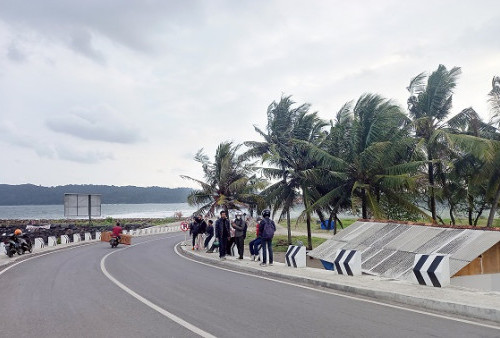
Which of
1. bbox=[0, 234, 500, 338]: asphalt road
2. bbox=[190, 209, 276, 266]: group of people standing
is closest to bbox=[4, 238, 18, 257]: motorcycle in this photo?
→ bbox=[190, 209, 276, 266]: group of people standing

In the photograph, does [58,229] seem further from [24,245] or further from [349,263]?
[349,263]

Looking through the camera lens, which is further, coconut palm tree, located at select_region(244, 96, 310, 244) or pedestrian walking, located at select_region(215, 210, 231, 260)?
coconut palm tree, located at select_region(244, 96, 310, 244)

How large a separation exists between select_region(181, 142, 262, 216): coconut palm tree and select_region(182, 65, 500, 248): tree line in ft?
0.20

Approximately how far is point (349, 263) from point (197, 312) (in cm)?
563

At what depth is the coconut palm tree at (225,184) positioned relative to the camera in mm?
28781


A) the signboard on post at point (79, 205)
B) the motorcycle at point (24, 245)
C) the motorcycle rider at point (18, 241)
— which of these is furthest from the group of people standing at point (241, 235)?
the signboard on post at point (79, 205)

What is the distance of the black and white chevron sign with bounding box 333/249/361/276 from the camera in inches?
501

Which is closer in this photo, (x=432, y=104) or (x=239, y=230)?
(x=239, y=230)

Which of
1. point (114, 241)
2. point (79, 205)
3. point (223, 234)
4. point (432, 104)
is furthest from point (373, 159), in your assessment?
point (79, 205)

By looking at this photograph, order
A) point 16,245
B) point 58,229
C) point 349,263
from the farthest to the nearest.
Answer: point 58,229 < point 16,245 < point 349,263

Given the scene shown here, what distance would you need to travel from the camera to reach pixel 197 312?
841 centimetres

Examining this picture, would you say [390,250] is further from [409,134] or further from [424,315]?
[409,134]

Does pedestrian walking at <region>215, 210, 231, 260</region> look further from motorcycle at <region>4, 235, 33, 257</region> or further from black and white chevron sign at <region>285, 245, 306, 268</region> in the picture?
motorcycle at <region>4, 235, 33, 257</region>

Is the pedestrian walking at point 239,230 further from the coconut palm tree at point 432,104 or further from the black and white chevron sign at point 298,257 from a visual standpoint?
the coconut palm tree at point 432,104
